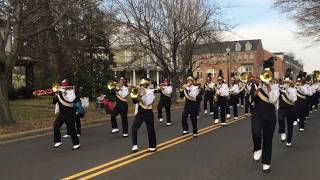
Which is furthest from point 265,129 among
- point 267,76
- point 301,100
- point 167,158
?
point 301,100

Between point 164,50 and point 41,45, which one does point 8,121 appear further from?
point 164,50

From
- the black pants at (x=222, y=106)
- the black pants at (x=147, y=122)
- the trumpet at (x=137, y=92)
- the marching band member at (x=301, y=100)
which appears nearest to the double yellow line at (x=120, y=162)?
the black pants at (x=147, y=122)

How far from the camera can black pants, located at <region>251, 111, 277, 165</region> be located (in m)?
9.84

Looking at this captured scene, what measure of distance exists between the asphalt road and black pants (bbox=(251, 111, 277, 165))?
0.37 m

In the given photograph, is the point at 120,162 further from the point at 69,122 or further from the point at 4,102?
the point at 4,102

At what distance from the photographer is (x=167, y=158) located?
11.3 metres

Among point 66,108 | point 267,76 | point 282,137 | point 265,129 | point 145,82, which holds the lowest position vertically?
point 282,137

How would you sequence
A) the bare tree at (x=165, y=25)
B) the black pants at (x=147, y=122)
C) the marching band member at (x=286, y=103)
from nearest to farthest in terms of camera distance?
the black pants at (x=147, y=122) < the marching band member at (x=286, y=103) < the bare tree at (x=165, y=25)

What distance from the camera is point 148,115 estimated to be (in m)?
12.5

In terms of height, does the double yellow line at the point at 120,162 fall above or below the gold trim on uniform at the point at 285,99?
below

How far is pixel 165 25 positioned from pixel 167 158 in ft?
84.7

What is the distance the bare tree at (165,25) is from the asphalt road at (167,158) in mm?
19803

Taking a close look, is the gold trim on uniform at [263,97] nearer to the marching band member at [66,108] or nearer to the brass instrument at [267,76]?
the brass instrument at [267,76]

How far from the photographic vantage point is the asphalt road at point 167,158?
9.55 m
